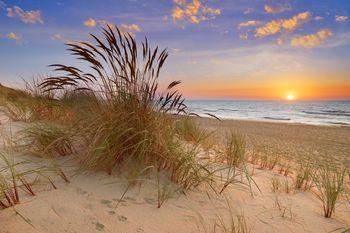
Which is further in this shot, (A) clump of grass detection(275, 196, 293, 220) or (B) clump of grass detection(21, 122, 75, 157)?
(B) clump of grass detection(21, 122, 75, 157)

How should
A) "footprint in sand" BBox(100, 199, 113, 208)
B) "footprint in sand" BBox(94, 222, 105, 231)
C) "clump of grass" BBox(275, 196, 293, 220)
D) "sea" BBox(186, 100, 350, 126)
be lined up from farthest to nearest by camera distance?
"sea" BBox(186, 100, 350, 126) < "clump of grass" BBox(275, 196, 293, 220) < "footprint in sand" BBox(100, 199, 113, 208) < "footprint in sand" BBox(94, 222, 105, 231)

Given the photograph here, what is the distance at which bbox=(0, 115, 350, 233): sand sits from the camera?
7.04ft

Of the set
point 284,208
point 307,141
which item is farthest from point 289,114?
point 284,208

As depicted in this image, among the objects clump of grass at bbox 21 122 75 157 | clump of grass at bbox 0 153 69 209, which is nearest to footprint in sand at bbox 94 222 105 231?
clump of grass at bbox 0 153 69 209

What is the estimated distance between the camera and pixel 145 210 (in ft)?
8.10

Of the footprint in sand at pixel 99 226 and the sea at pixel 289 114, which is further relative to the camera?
the sea at pixel 289 114

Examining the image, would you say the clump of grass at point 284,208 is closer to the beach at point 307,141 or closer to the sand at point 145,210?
the sand at point 145,210

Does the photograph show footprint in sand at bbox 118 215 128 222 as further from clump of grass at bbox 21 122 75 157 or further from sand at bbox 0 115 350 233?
clump of grass at bbox 21 122 75 157

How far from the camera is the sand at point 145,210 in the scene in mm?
2145

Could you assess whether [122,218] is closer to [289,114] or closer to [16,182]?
[16,182]

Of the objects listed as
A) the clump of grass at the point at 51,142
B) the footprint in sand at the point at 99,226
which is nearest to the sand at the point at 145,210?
the footprint in sand at the point at 99,226

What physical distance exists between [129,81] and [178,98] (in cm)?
57

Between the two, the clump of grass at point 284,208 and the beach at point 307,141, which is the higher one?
the clump of grass at point 284,208

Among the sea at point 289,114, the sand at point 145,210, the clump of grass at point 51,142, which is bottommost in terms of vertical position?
the sea at point 289,114
